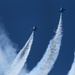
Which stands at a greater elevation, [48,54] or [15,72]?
[48,54]

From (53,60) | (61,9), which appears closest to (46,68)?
(53,60)

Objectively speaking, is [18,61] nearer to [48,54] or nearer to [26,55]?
[26,55]

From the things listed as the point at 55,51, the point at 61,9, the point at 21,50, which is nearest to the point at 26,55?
the point at 21,50

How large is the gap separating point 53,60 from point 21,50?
310 centimetres

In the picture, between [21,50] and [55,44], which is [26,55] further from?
[55,44]

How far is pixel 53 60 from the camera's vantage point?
1113 inches

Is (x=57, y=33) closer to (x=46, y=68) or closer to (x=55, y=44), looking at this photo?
(x=55, y=44)

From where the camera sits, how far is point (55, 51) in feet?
92.9

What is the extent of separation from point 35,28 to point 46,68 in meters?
4.37

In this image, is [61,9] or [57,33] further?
[61,9]

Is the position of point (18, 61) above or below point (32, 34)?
below

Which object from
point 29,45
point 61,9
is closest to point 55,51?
point 29,45

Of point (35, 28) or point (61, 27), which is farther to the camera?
point (35, 28)

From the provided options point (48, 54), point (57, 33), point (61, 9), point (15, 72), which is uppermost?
point (61, 9)
